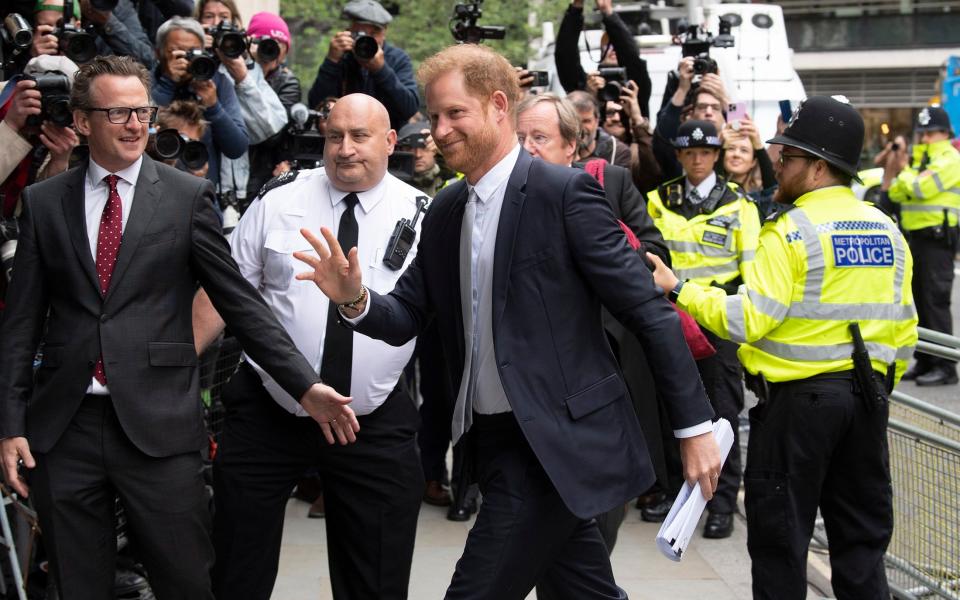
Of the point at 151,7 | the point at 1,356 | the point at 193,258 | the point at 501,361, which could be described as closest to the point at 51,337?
the point at 1,356

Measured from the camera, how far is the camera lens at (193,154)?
19.6ft

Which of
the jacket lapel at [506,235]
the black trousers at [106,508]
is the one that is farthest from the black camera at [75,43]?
the jacket lapel at [506,235]

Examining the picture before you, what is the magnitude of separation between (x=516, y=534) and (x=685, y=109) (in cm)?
427

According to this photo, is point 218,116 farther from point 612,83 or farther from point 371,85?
point 612,83

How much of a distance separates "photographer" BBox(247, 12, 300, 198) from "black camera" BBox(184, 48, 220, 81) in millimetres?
915

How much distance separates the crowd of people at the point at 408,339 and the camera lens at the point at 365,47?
1.36 metres

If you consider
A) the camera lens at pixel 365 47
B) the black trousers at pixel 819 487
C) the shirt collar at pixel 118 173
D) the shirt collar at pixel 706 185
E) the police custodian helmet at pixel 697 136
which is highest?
the camera lens at pixel 365 47

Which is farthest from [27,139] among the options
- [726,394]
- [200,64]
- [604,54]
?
[604,54]

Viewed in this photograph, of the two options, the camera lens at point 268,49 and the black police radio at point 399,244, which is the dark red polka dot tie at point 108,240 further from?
the camera lens at point 268,49

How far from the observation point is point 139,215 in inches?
165

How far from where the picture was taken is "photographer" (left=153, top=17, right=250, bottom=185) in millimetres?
6543

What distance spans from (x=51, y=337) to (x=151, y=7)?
15.6 ft

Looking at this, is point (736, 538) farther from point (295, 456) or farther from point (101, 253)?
point (101, 253)

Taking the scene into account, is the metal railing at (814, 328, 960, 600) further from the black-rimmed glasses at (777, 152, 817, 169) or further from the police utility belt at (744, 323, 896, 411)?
the black-rimmed glasses at (777, 152, 817, 169)
